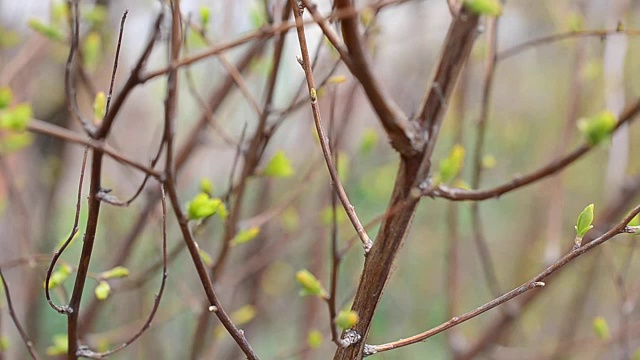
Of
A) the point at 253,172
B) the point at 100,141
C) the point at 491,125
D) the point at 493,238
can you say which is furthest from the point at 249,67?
the point at 493,238

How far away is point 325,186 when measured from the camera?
1.25 metres

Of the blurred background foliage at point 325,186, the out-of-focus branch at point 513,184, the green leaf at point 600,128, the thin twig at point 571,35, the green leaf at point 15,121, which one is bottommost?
the green leaf at point 15,121

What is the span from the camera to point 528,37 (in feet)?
6.30

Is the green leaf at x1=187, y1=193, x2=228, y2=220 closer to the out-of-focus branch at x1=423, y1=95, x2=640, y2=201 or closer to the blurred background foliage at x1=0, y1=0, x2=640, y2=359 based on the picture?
the out-of-focus branch at x1=423, y1=95, x2=640, y2=201

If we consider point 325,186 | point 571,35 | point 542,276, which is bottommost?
point 542,276

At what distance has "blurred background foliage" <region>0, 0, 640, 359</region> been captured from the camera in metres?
1.05

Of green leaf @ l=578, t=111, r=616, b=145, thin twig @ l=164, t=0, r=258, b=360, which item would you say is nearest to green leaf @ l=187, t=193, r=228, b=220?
thin twig @ l=164, t=0, r=258, b=360

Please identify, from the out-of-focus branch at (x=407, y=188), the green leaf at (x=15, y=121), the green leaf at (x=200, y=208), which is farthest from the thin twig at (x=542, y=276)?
the green leaf at (x=15, y=121)

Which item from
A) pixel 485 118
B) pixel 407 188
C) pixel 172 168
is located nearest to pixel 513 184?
pixel 407 188

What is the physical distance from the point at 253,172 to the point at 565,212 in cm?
166

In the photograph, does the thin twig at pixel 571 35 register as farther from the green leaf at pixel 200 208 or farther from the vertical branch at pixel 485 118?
the green leaf at pixel 200 208

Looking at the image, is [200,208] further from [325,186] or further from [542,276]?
[325,186]

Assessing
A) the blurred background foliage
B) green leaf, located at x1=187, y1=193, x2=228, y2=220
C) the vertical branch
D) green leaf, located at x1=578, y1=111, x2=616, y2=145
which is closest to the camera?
green leaf, located at x1=578, y1=111, x2=616, y2=145

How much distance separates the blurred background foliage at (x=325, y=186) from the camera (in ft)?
3.45
